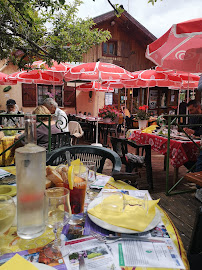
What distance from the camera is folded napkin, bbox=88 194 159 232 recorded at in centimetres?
82

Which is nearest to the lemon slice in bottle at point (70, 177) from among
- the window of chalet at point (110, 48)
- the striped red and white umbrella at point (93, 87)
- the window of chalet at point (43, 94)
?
the striped red and white umbrella at point (93, 87)

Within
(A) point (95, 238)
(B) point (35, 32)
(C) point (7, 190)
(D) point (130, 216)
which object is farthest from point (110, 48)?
(A) point (95, 238)

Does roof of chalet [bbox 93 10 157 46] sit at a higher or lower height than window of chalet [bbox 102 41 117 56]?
higher

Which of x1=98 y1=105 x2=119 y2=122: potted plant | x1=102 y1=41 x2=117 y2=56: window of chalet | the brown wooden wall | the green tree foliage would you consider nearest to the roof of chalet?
the brown wooden wall

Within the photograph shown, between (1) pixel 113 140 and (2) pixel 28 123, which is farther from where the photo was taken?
(1) pixel 113 140

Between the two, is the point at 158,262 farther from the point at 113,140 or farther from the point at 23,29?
the point at 113,140

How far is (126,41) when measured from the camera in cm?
1361

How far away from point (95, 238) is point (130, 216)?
189 mm

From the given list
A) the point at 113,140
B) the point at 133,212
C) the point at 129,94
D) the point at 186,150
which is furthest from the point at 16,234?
the point at 129,94

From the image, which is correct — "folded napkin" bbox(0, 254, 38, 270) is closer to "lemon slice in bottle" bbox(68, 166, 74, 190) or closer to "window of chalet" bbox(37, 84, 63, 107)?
"lemon slice in bottle" bbox(68, 166, 74, 190)

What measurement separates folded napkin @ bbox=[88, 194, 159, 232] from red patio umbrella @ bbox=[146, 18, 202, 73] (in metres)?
2.27

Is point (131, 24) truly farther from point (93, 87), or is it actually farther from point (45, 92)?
point (45, 92)

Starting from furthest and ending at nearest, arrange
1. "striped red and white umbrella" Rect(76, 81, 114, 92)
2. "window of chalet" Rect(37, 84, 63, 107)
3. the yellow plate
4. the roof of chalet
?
1. the roof of chalet
2. "window of chalet" Rect(37, 84, 63, 107)
3. "striped red and white umbrella" Rect(76, 81, 114, 92)
4. the yellow plate

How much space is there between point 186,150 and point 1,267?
3265 mm
